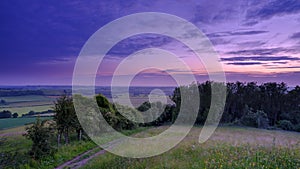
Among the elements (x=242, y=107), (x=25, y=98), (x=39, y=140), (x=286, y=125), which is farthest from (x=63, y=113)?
(x=25, y=98)

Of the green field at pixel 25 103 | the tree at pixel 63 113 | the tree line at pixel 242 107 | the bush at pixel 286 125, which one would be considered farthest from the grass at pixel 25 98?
the bush at pixel 286 125

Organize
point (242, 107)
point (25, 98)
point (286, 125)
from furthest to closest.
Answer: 1. point (25, 98)
2. point (242, 107)
3. point (286, 125)

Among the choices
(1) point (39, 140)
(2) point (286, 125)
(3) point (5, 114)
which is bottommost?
(2) point (286, 125)

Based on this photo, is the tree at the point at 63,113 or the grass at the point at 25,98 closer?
the tree at the point at 63,113

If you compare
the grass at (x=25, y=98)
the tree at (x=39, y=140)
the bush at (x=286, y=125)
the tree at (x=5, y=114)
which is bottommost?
the bush at (x=286, y=125)

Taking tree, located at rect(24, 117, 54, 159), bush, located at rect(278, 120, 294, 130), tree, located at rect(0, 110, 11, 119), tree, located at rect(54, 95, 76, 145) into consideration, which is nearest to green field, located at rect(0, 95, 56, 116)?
tree, located at rect(0, 110, 11, 119)

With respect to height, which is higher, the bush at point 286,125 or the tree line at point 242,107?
the tree line at point 242,107

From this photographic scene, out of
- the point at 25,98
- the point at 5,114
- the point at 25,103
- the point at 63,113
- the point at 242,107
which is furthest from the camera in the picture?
the point at 25,98

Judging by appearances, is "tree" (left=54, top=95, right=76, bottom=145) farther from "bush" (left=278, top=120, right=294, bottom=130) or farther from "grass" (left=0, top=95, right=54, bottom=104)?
"bush" (left=278, top=120, right=294, bottom=130)

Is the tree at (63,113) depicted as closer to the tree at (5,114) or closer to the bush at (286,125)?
the tree at (5,114)

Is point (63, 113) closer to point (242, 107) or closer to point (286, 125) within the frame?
point (286, 125)

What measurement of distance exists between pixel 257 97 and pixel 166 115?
21961 millimetres

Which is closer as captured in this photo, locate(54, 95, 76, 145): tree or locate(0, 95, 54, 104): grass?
locate(54, 95, 76, 145): tree

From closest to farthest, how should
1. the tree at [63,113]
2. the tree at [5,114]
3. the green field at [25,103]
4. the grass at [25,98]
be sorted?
the tree at [63,113], the tree at [5,114], the green field at [25,103], the grass at [25,98]
